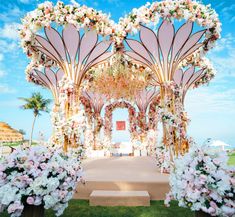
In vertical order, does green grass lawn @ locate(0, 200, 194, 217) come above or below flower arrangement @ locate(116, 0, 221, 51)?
below

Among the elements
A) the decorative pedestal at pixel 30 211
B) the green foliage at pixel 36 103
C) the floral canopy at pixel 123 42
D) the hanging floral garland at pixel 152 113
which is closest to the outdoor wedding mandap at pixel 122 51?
the floral canopy at pixel 123 42

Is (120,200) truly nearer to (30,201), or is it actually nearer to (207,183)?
(30,201)

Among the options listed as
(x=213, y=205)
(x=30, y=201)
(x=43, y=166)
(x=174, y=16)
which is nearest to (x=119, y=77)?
(x=174, y=16)

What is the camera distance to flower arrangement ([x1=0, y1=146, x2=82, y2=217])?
225 cm

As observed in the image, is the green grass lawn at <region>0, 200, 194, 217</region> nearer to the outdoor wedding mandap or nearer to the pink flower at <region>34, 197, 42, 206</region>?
the outdoor wedding mandap

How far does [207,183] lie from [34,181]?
2007mm

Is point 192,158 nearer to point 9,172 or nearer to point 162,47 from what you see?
point 9,172

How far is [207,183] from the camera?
7.09ft

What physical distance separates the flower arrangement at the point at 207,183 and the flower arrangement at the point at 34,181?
143cm

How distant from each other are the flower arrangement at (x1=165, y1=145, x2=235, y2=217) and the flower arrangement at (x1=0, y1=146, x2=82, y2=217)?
1426 millimetres

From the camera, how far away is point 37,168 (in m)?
2.43

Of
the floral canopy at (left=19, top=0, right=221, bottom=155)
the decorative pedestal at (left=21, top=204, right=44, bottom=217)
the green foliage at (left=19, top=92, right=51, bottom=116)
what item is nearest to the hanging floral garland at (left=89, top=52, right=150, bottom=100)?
the floral canopy at (left=19, top=0, right=221, bottom=155)

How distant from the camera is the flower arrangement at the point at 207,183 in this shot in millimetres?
2086

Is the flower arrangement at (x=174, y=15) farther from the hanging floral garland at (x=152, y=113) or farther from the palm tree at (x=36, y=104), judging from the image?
the palm tree at (x=36, y=104)
